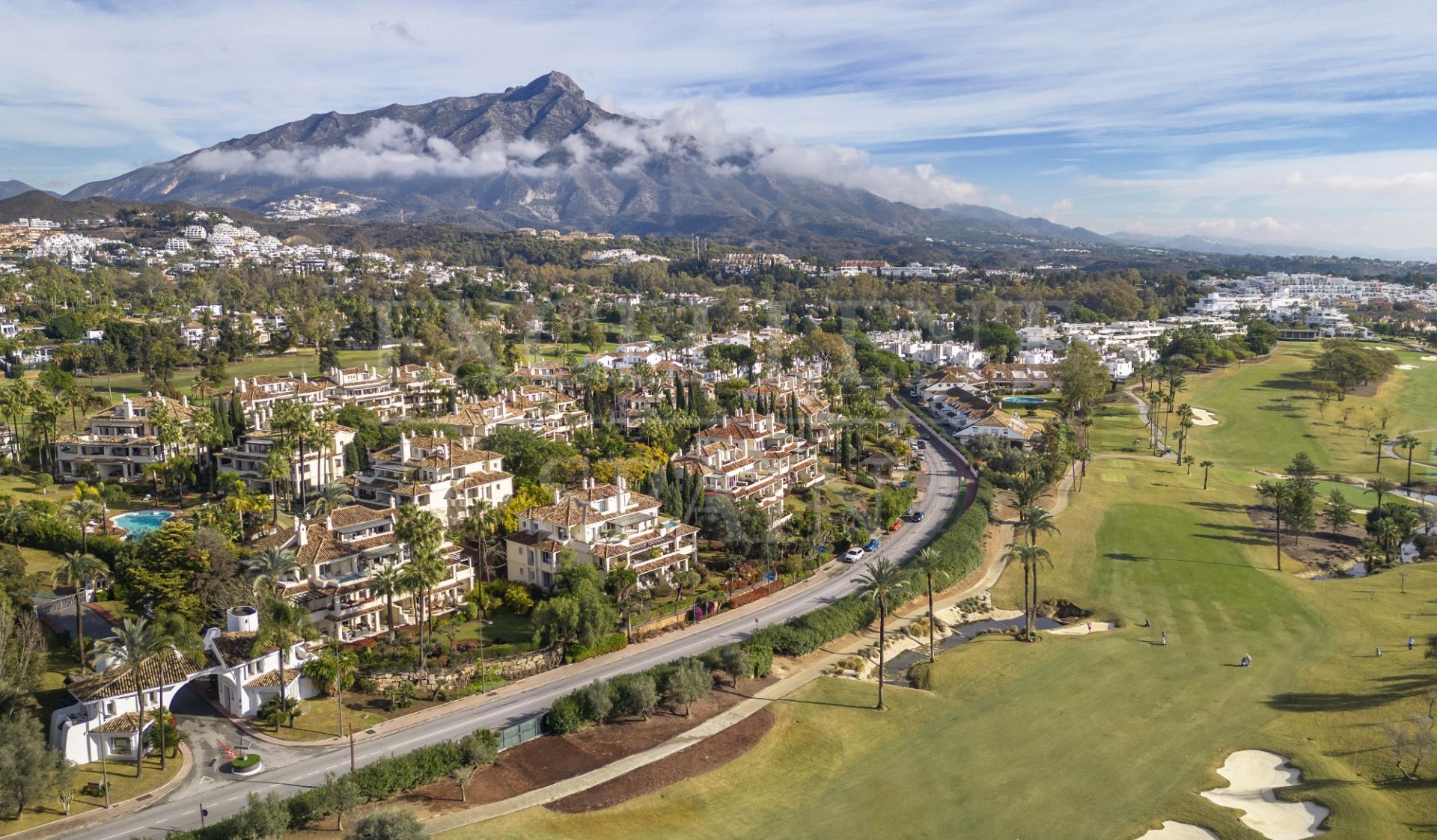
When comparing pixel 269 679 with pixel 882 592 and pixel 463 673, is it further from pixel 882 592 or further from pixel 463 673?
pixel 882 592

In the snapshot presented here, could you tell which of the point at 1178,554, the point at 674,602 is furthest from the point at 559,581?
the point at 1178,554

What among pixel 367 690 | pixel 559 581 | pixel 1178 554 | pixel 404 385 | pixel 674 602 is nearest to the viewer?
pixel 367 690

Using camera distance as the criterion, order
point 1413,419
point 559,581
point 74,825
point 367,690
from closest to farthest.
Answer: point 74,825 → point 367,690 → point 559,581 → point 1413,419

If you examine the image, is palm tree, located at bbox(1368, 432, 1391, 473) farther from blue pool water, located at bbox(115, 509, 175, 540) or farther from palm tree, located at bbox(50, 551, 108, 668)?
palm tree, located at bbox(50, 551, 108, 668)

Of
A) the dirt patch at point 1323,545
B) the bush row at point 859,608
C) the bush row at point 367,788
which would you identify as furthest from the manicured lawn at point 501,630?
the dirt patch at point 1323,545

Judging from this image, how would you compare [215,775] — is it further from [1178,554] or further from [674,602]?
[1178,554]

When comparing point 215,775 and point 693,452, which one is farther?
point 693,452

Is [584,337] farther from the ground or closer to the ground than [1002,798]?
farther from the ground

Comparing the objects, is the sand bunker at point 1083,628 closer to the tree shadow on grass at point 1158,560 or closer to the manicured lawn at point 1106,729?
the manicured lawn at point 1106,729
